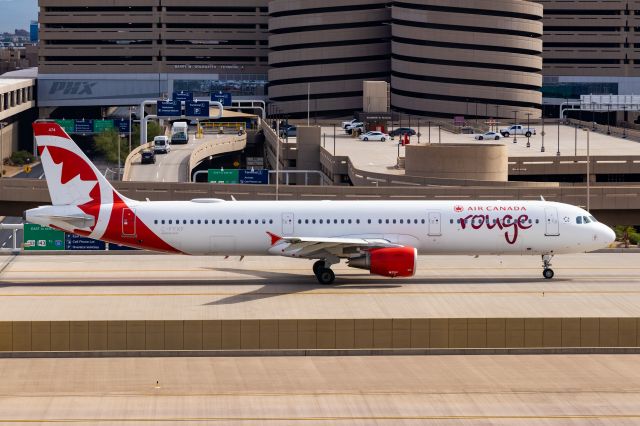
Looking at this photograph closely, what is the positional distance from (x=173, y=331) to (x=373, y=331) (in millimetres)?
8106

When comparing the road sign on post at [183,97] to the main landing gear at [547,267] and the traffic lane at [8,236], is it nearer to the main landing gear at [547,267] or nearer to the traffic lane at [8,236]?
the traffic lane at [8,236]

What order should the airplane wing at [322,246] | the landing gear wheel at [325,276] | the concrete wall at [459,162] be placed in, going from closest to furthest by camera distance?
the airplane wing at [322,246] → the landing gear wheel at [325,276] → the concrete wall at [459,162]

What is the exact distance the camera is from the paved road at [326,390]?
47281 millimetres

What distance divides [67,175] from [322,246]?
1317cm

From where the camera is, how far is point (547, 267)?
6969 centimetres

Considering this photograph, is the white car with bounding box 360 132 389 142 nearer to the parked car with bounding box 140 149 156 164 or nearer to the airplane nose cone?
the parked car with bounding box 140 149 156 164

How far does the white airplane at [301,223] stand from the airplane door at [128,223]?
0.05m

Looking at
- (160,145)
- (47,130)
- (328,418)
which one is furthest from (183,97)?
(328,418)

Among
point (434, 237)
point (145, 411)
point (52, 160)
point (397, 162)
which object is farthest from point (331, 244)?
point (397, 162)

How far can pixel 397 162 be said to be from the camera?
13700 centimetres

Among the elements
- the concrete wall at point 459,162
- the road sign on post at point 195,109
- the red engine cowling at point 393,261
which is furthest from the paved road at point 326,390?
the road sign on post at point 195,109

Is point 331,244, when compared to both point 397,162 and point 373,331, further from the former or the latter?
point 397,162

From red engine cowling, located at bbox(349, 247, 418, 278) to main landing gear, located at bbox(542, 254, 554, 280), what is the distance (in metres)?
7.34

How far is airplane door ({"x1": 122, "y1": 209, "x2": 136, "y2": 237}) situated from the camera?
224 ft
